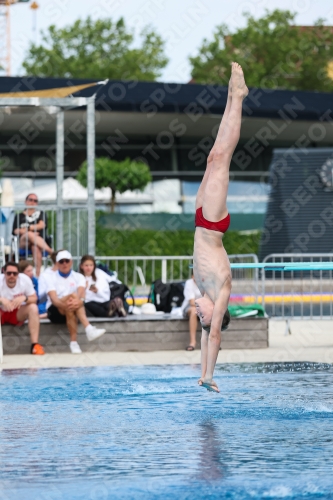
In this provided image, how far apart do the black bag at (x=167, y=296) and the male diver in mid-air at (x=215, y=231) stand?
7.64 m

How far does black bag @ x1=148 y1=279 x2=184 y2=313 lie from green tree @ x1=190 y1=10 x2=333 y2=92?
41.9 meters

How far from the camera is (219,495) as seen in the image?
4680 mm

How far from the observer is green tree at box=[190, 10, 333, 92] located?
5722cm

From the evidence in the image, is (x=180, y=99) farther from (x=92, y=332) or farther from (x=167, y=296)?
(x=92, y=332)

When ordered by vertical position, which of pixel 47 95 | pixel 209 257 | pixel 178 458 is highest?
pixel 47 95

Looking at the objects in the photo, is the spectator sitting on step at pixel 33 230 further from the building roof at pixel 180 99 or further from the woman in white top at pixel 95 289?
the building roof at pixel 180 99

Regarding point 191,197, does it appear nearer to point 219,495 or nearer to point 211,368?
point 211,368

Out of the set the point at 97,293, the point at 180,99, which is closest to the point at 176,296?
the point at 97,293

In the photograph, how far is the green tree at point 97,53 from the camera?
62.3m

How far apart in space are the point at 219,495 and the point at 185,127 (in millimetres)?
33901

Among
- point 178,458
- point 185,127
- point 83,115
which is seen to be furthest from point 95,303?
point 185,127

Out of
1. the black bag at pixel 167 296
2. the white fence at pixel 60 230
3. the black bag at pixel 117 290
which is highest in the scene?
the white fence at pixel 60 230

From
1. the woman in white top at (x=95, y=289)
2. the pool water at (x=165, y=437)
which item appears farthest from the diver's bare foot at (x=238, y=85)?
the woman in white top at (x=95, y=289)

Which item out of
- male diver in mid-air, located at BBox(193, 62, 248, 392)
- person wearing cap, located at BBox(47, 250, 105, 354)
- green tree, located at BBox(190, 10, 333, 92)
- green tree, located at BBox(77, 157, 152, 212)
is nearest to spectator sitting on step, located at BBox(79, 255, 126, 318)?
person wearing cap, located at BBox(47, 250, 105, 354)
